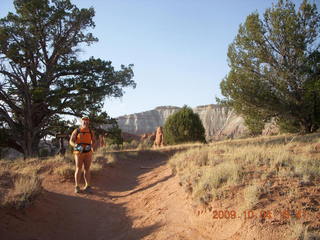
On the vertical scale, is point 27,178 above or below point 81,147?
below

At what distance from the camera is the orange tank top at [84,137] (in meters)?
7.44

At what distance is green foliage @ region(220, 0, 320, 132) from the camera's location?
55.8ft

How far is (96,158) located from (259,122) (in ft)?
41.7

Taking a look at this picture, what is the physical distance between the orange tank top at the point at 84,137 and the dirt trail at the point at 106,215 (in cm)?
155

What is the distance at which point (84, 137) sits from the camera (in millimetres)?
7473

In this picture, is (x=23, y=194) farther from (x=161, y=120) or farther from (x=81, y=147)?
(x=161, y=120)

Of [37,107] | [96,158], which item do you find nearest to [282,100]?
[96,158]

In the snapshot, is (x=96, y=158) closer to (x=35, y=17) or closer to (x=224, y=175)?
(x=224, y=175)

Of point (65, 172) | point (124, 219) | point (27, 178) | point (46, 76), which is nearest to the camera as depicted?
point (124, 219)

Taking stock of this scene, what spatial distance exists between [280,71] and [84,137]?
1535cm

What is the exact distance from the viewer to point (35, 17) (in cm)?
1596

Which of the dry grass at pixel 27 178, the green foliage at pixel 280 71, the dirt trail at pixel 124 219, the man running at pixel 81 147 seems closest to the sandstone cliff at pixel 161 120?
Result: the green foliage at pixel 280 71

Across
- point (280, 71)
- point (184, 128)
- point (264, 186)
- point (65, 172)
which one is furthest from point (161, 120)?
point (264, 186)

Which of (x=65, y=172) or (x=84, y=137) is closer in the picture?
(x=84, y=137)
